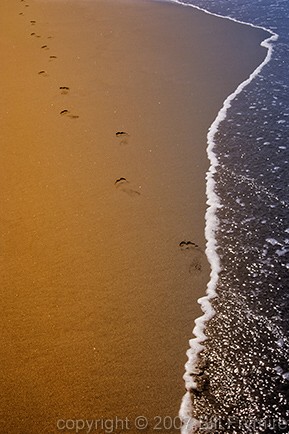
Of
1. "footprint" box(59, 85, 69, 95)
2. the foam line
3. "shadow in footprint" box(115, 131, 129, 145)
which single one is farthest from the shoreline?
"footprint" box(59, 85, 69, 95)

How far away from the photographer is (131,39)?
26.7 ft

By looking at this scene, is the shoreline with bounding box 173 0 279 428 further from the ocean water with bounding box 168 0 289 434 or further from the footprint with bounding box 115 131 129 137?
the footprint with bounding box 115 131 129 137

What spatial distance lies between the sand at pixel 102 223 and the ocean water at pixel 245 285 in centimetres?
13

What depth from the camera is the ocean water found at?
2439 mm

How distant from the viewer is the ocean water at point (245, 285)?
2.44 meters

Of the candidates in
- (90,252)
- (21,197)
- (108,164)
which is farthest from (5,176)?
(90,252)


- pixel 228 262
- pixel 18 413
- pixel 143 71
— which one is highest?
pixel 143 71

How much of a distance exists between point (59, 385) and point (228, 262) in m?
1.64

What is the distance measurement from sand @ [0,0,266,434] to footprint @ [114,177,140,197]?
0.02 m

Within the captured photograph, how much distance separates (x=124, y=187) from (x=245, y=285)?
1.64m

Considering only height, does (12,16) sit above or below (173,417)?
above

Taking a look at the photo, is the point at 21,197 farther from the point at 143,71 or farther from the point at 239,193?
the point at 143,71

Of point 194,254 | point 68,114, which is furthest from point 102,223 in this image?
point 68,114

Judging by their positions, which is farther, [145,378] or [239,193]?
[239,193]
